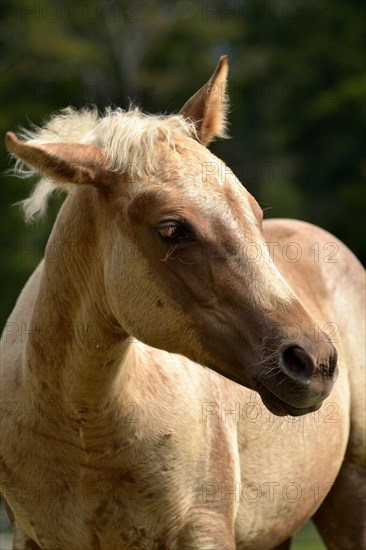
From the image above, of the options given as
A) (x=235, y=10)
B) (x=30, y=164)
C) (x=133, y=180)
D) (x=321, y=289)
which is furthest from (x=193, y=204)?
(x=235, y=10)

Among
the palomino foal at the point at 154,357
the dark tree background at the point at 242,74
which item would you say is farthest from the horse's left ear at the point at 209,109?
the dark tree background at the point at 242,74

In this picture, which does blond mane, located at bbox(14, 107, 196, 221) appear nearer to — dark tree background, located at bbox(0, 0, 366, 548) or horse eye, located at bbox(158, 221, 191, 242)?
horse eye, located at bbox(158, 221, 191, 242)

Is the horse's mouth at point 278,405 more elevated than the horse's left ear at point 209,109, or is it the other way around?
the horse's left ear at point 209,109

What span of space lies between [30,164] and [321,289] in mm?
2459

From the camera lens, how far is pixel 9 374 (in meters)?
5.36

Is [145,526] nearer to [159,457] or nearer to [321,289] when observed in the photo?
[159,457]

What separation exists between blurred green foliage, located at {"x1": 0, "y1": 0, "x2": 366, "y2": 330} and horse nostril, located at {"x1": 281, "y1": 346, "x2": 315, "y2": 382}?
25.2 metres

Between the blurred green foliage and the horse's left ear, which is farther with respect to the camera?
the blurred green foliage

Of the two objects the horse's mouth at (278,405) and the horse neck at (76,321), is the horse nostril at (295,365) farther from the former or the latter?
the horse neck at (76,321)

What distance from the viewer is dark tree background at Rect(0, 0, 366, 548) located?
103ft

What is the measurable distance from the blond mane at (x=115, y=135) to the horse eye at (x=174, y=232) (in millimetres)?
247

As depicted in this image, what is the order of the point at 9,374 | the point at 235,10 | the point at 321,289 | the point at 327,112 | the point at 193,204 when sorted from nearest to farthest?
1. the point at 193,204
2. the point at 9,374
3. the point at 321,289
4. the point at 327,112
5. the point at 235,10

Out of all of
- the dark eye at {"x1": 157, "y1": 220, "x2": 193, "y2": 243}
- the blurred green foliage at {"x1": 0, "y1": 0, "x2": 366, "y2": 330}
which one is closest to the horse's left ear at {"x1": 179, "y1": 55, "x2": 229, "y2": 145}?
the dark eye at {"x1": 157, "y1": 220, "x2": 193, "y2": 243}

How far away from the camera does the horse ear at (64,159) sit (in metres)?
4.54
